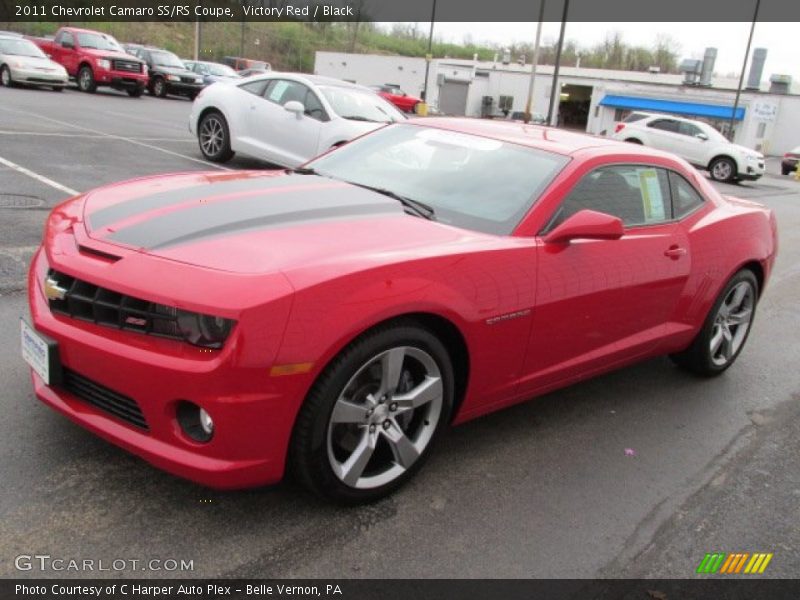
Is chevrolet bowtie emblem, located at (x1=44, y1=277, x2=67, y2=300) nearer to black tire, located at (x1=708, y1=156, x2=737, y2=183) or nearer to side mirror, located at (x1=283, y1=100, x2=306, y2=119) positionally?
side mirror, located at (x1=283, y1=100, x2=306, y2=119)

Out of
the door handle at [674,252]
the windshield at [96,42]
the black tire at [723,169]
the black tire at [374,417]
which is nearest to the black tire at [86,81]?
the windshield at [96,42]

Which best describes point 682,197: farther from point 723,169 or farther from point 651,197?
point 723,169

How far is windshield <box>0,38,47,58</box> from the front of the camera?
69.5 feet

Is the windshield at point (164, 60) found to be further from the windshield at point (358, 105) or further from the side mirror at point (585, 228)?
the side mirror at point (585, 228)

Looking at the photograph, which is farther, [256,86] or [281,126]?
[256,86]

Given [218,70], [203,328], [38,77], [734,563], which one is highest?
[218,70]

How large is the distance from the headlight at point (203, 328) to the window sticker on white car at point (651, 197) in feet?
8.56

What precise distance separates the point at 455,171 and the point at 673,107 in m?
49.8

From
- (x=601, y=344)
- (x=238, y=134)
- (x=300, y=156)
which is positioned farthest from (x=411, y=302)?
(x=238, y=134)

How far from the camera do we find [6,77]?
2098 centimetres

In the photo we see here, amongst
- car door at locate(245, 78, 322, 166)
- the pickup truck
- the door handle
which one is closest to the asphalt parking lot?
the door handle

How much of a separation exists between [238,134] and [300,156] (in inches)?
48.4

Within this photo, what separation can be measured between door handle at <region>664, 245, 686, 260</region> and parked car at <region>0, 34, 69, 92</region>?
21.1 m
